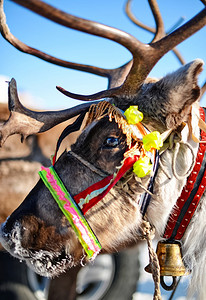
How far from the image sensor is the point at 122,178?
198 centimetres

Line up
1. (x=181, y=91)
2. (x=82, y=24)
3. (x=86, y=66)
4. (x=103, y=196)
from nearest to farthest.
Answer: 1. (x=82, y=24)
2. (x=181, y=91)
3. (x=103, y=196)
4. (x=86, y=66)

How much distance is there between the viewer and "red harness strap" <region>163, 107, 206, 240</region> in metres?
2.02

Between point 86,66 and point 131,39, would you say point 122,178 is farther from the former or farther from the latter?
point 86,66

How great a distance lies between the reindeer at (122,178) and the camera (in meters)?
1.93

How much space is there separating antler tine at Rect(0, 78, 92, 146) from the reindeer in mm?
235

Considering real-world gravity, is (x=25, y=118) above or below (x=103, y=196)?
above

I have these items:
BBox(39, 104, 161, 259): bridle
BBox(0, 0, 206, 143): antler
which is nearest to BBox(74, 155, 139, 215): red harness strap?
BBox(39, 104, 161, 259): bridle

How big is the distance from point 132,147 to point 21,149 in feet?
6.10

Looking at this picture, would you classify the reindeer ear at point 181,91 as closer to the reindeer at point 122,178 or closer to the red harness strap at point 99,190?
the reindeer at point 122,178

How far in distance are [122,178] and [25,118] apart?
768 millimetres

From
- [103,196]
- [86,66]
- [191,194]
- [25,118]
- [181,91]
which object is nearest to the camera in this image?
[181,91]

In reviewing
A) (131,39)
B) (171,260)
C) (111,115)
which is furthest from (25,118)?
(171,260)

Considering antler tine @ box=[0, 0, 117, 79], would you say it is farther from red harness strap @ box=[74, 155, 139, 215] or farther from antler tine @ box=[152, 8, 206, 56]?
red harness strap @ box=[74, 155, 139, 215]

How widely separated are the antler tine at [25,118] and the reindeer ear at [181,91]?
23.8 inches
